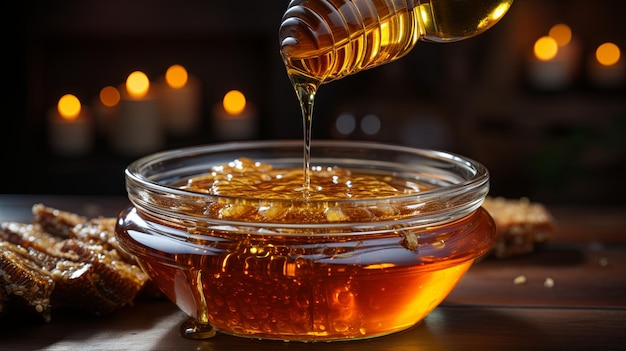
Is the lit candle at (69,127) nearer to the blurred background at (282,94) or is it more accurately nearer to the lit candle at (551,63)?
the blurred background at (282,94)

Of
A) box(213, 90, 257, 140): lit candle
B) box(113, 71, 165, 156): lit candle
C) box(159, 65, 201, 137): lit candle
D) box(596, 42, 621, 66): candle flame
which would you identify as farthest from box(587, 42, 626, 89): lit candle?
box(113, 71, 165, 156): lit candle

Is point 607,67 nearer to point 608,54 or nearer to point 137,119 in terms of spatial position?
point 608,54

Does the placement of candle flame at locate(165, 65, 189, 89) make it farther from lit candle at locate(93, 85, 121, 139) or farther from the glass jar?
the glass jar

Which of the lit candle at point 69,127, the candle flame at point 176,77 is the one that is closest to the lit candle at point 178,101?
the candle flame at point 176,77

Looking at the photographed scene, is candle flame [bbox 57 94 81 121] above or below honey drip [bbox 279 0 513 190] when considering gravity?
below

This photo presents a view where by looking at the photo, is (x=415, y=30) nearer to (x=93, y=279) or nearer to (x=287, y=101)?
(x=93, y=279)

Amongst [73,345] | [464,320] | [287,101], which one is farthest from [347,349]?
[287,101]

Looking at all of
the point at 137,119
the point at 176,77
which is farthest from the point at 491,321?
the point at 176,77
